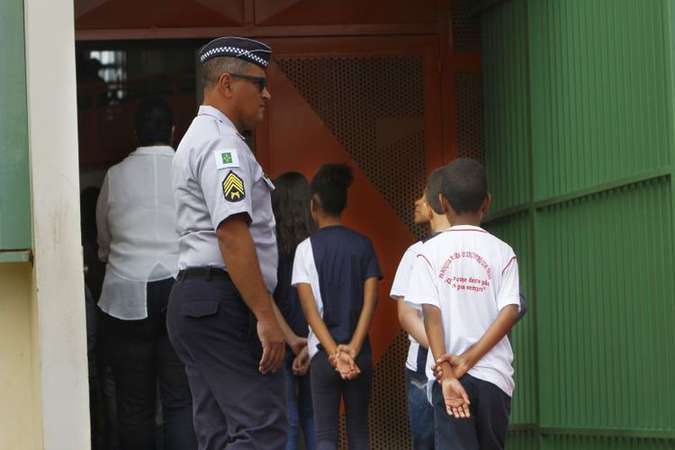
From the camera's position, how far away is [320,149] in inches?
404

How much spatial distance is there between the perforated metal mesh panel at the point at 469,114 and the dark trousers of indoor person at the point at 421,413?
2.90 meters

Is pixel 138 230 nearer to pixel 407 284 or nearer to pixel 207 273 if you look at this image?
pixel 407 284

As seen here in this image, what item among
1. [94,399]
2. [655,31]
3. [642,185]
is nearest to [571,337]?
[642,185]

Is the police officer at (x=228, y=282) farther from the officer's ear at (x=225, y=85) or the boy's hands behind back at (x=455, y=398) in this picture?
the boy's hands behind back at (x=455, y=398)

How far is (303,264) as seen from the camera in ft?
26.7

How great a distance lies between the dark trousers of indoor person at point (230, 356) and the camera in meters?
5.59

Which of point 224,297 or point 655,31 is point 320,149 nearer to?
point 655,31

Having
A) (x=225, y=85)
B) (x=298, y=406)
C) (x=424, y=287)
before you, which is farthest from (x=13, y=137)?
(x=298, y=406)

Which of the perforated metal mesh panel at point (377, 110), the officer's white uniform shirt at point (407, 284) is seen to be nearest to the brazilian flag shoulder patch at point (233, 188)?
the officer's white uniform shirt at point (407, 284)

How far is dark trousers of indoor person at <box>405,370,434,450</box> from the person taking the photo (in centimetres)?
761

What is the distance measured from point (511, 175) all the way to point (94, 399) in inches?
113

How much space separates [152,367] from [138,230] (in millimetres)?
706

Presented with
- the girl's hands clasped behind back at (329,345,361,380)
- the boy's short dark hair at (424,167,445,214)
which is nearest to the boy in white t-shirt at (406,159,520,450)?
the boy's short dark hair at (424,167,445,214)

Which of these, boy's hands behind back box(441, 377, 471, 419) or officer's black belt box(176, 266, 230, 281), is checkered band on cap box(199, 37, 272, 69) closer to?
officer's black belt box(176, 266, 230, 281)
